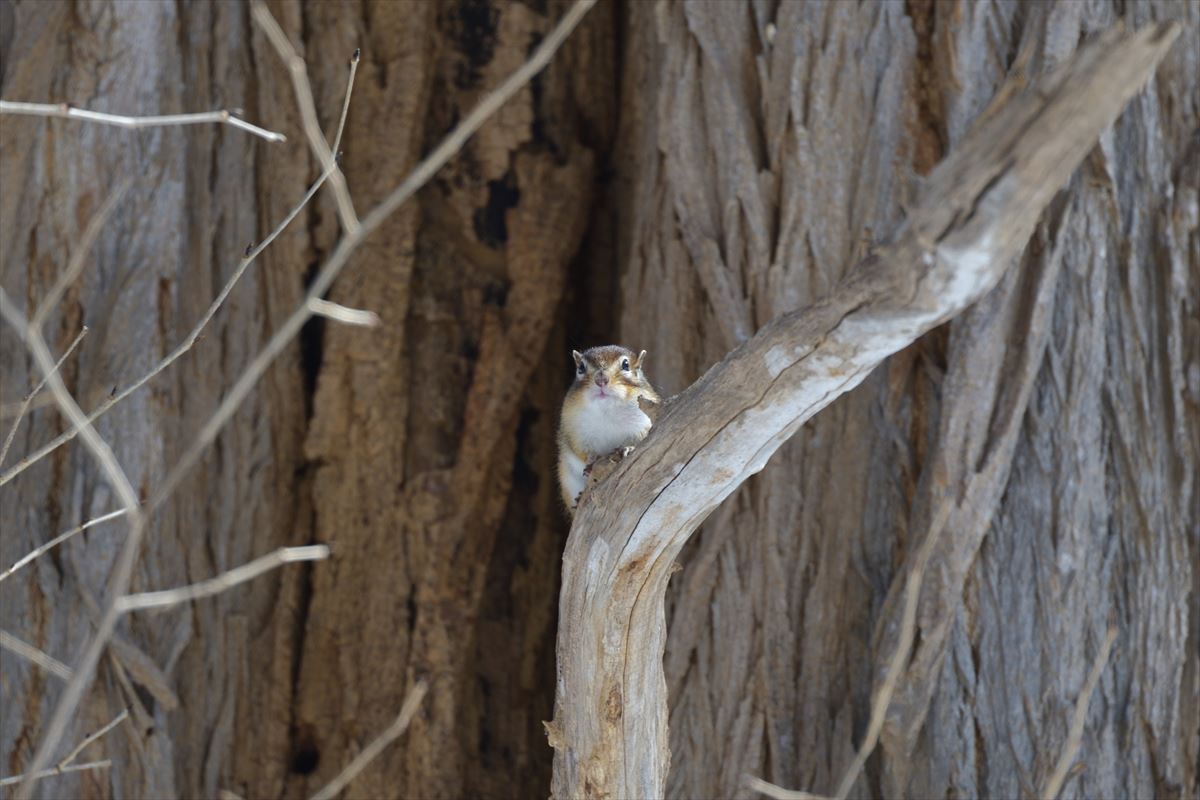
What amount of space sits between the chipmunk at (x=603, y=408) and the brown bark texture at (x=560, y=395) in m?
0.56

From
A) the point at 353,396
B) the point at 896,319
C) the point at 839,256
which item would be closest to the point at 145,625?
the point at 353,396

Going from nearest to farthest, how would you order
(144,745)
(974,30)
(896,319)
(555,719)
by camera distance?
(896,319)
(555,719)
(974,30)
(144,745)

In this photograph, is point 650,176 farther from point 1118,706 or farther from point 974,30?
point 1118,706

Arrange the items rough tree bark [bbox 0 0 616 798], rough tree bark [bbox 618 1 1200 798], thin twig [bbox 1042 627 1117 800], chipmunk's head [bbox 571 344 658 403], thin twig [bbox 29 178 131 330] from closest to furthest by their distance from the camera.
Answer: thin twig [bbox 29 178 131 330] → thin twig [bbox 1042 627 1117 800] → chipmunk's head [bbox 571 344 658 403] → rough tree bark [bbox 618 1 1200 798] → rough tree bark [bbox 0 0 616 798]

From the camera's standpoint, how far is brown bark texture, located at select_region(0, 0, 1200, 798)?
349 cm

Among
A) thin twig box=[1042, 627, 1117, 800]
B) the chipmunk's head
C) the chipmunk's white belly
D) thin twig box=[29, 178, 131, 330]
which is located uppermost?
thin twig box=[29, 178, 131, 330]

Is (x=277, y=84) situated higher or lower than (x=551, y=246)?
higher

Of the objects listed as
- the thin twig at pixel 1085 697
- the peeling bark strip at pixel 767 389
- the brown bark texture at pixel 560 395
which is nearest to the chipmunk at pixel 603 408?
the brown bark texture at pixel 560 395

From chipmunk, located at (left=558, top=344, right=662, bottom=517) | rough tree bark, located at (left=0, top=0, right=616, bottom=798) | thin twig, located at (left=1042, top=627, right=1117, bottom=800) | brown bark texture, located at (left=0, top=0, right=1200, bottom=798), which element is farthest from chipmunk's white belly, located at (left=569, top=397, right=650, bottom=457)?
rough tree bark, located at (left=0, top=0, right=616, bottom=798)

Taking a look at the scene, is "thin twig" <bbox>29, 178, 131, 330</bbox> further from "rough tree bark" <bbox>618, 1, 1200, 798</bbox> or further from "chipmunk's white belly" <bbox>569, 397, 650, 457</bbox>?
"rough tree bark" <bbox>618, 1, 1200, 798</bbox>

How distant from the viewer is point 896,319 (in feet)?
6.27

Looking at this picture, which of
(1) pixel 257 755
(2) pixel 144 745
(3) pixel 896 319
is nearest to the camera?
(3) pixel 896 319

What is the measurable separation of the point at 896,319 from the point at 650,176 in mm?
2381

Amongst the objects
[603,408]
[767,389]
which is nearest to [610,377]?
[603,408]
